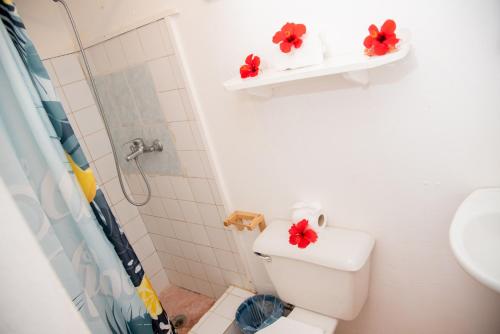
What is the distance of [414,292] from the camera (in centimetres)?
129

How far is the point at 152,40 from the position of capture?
1.45 meters

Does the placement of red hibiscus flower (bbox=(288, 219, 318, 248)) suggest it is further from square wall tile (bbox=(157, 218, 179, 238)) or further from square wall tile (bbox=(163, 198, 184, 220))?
square wall tile (bbox=(157, 218, 179, 238))

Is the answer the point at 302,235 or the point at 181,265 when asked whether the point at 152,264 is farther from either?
the point at 302,235

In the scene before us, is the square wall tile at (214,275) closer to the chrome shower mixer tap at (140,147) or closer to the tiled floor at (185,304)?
the tiled floor at (185,304)

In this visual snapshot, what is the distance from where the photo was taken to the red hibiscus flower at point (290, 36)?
3.34ft

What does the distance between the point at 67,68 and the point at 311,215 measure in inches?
59.4

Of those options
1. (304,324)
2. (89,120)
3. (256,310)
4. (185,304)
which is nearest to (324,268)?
(304,324)

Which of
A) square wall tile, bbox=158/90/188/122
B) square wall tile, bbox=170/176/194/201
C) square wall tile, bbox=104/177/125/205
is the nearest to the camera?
square wall tile, bbox=158/90/188/122

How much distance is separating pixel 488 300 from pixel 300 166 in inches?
32.2

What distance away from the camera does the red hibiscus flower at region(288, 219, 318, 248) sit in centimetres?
127

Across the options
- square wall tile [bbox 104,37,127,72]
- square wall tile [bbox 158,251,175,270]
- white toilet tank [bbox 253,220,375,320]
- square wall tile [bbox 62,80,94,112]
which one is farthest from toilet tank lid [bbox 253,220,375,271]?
square wall tile [bbox 62,80,94,112]

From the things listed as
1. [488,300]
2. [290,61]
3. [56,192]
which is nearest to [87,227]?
[56,192]

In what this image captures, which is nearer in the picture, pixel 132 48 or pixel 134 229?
pixel 132 48

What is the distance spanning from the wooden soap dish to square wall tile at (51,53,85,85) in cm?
115
